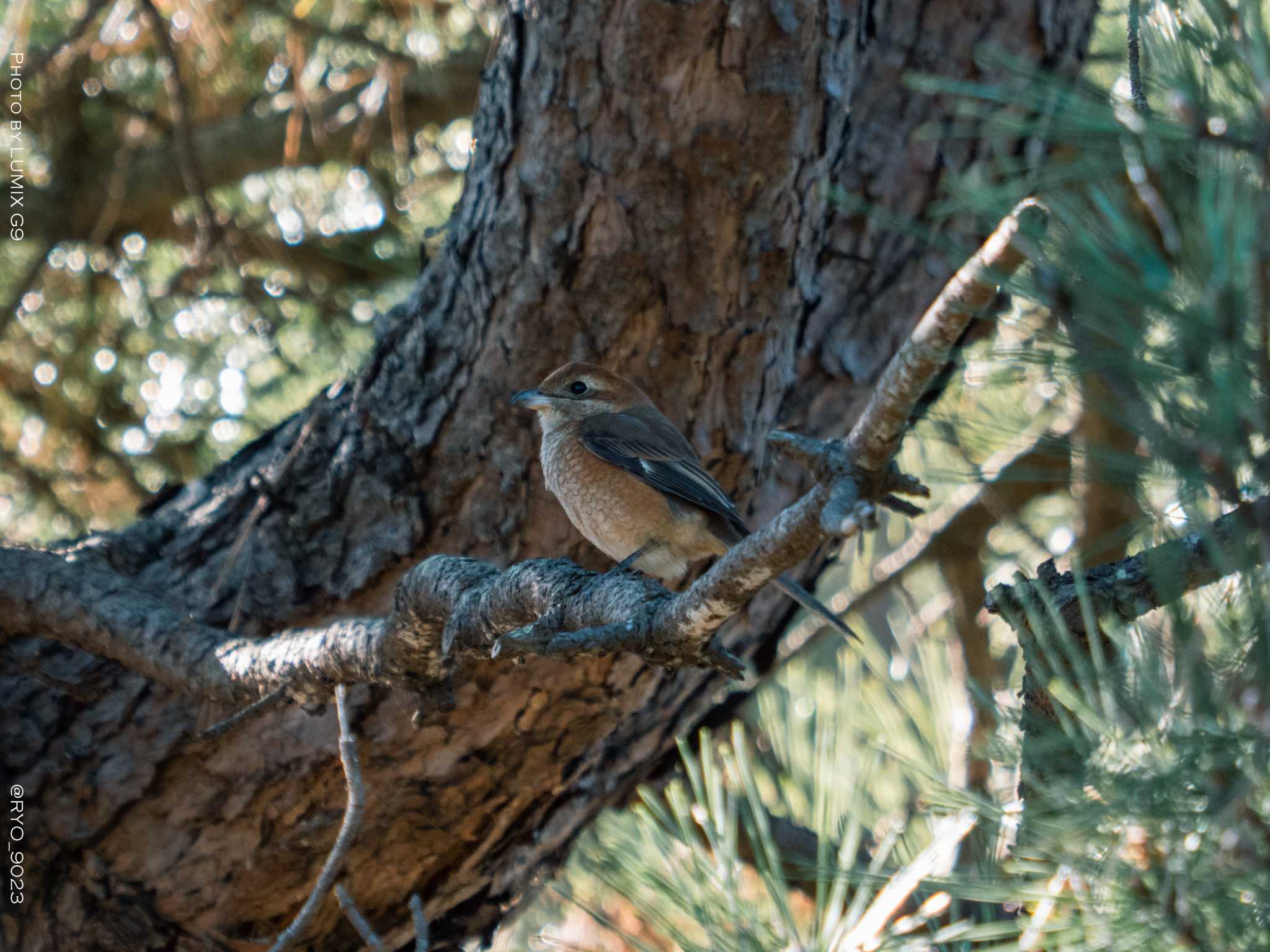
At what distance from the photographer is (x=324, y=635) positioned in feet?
7.72

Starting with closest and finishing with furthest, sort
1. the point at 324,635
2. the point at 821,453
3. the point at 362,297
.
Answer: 1. the point at 821,453
2. the point at 324,635
3. the point at 362,297

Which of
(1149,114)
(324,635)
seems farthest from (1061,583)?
(324,635)

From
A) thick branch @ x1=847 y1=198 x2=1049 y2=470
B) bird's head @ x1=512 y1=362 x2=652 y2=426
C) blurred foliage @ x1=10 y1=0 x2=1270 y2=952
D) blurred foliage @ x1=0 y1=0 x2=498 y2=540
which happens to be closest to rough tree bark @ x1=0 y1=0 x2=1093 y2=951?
bird's head @ x1=512 y1=362 x2=652 y2=426

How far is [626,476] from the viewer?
3172 millimetres

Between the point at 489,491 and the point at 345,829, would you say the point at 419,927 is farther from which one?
the point at 489,491

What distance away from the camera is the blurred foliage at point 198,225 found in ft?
13.6

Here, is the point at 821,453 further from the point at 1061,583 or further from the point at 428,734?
the point at 428,734

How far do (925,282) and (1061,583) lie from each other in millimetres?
1806

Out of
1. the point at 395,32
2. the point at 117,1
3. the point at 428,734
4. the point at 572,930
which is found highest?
the point at 117,1

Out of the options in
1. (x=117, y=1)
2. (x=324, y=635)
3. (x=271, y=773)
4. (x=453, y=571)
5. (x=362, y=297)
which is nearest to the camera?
(x=453, y=571)

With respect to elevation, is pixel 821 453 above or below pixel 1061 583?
above

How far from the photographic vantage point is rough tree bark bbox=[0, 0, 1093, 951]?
2.75m

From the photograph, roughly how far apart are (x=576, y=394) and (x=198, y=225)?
1.99 metres

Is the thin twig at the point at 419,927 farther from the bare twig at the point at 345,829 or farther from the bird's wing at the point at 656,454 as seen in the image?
the bird's wing at the point at 656,454
